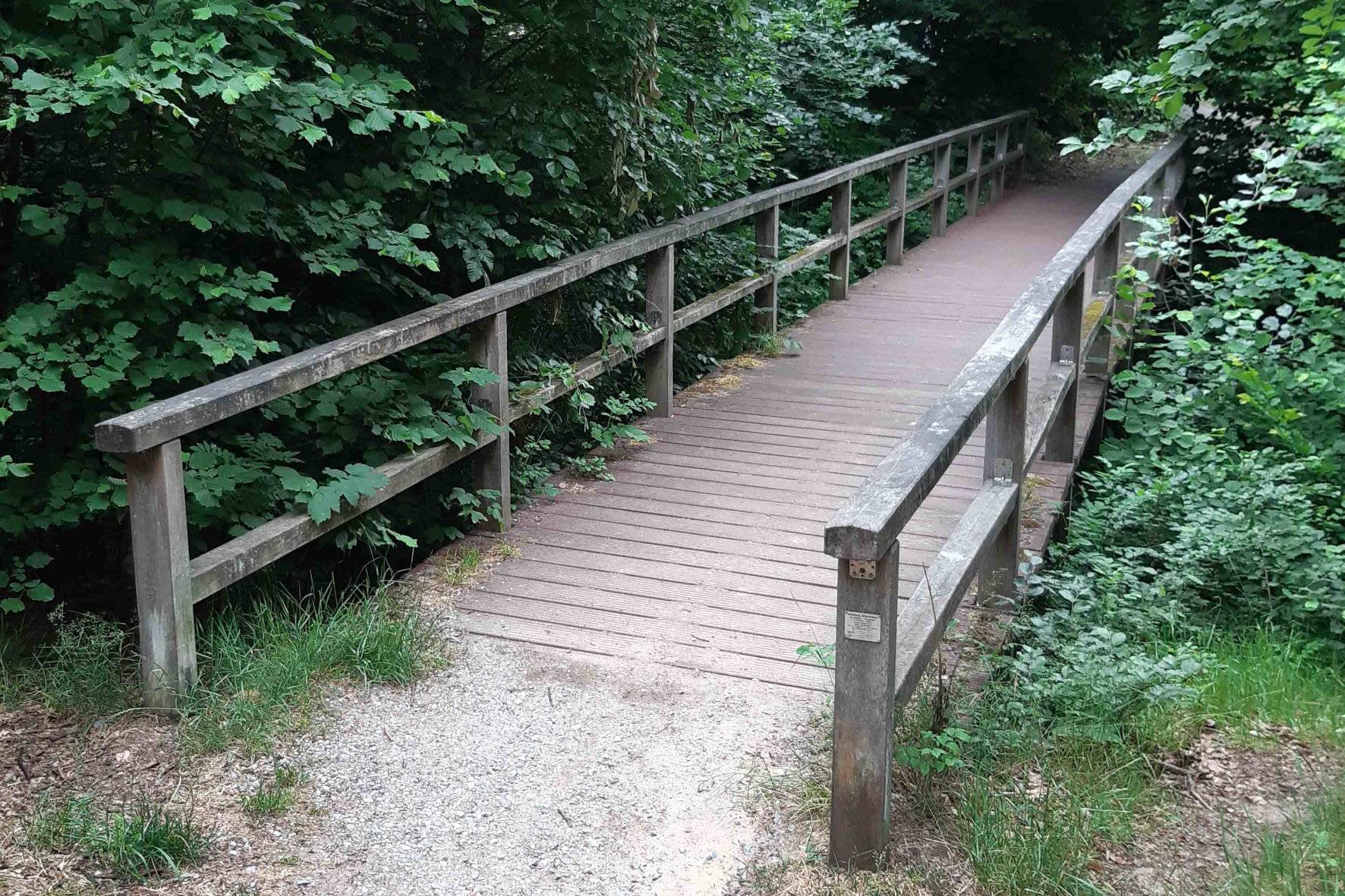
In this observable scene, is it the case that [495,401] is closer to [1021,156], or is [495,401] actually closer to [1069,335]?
[1069,335]

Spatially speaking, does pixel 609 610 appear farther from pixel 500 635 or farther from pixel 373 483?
pixel 373 483

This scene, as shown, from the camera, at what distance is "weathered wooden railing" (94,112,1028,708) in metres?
3.47

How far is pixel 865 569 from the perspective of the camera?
2.89 metres

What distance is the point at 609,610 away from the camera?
4.49 meters

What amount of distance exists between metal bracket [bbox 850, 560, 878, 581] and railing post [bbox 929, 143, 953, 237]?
10.2 metres

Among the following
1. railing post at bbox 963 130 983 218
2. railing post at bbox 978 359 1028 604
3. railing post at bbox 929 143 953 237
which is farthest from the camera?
railing post at bbox 963 130 983 218

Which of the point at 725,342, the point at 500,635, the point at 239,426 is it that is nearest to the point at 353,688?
the point at 500,635

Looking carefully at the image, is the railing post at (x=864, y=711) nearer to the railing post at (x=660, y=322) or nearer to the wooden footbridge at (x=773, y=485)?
the wooden footbridge at (x=773, y=485)

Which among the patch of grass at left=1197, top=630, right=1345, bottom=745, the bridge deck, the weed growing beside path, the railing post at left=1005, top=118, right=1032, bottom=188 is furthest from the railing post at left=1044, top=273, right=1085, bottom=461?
the railing post at left=1005, top=118, right=1032, bottom=188

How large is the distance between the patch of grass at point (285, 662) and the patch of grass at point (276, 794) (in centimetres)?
16

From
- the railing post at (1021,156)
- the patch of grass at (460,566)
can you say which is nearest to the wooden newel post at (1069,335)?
the patch of grass at (460,566)

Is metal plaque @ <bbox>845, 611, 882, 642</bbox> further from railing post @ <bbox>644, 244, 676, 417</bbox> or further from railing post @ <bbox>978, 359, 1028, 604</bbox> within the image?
railing post @ <bbox>644, 244, 676, 417</bbox>

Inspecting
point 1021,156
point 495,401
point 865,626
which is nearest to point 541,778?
point 865,626

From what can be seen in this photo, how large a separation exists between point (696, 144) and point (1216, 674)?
4.00 meters
